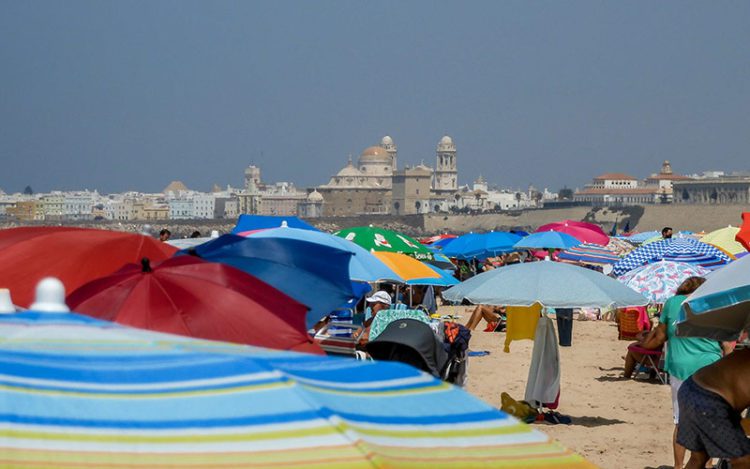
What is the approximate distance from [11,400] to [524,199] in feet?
468

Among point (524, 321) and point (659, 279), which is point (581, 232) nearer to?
Result: point (659, 279)

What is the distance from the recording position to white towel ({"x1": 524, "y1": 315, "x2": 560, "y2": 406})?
716cm

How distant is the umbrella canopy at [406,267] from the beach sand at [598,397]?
0.87 meters

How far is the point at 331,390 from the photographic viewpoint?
2.04 m

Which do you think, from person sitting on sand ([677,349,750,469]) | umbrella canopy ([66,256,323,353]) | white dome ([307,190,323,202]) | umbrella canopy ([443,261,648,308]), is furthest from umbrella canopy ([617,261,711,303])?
white dome ([307,190,323,202])

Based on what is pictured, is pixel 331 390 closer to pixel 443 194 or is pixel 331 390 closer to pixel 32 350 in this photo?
pixel 32 350

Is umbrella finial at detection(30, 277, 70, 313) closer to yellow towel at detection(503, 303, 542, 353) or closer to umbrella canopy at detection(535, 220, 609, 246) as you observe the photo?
yellow towel at detection(503, 303, 542, 353)

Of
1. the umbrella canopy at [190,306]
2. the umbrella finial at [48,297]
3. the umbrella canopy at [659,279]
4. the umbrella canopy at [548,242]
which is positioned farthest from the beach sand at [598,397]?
the umbrella canopy at [548,242]

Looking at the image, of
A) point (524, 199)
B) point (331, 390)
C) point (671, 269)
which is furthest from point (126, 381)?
point (524, 199)

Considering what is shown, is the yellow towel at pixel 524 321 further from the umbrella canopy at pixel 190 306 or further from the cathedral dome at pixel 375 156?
the cathedral dome at pixel 375 156

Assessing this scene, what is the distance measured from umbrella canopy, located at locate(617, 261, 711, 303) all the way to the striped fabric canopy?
22.7 ft

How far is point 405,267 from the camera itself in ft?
29.5

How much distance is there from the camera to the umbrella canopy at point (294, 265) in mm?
5152

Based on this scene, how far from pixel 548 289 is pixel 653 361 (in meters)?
2.86
